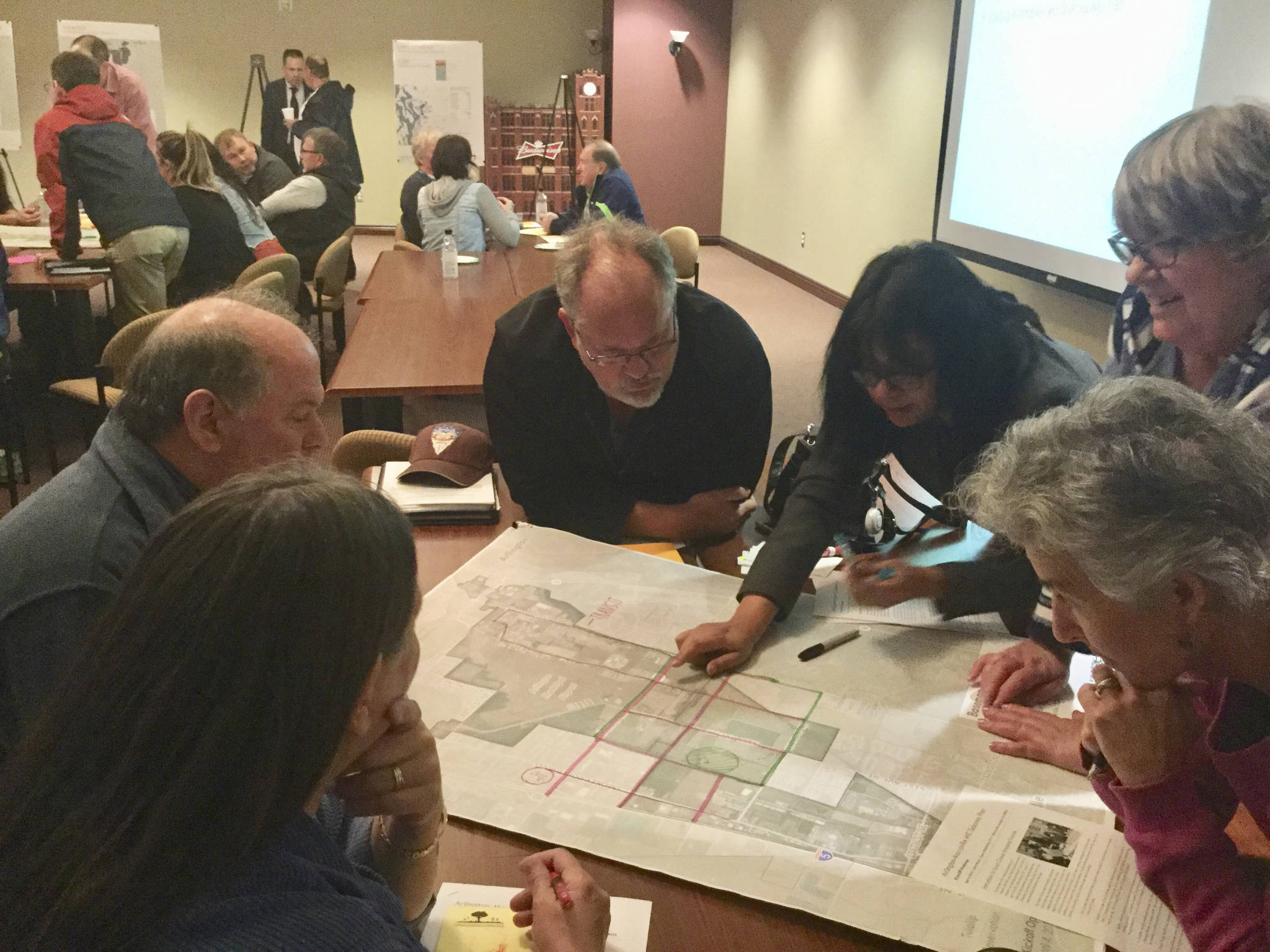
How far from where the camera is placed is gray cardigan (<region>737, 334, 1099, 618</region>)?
1.51 meters

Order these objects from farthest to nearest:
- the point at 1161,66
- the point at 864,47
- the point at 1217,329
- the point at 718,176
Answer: the point at 718,176 → the point at 864,47 → the point at 1161,66 → the point at 1217,329

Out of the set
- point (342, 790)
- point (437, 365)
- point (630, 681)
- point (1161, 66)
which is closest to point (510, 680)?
point (630, 681)

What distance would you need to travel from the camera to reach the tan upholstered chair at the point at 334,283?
540 centimetres

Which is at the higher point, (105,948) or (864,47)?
(864,47)

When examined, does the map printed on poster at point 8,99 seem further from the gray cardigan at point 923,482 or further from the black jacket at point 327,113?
the gray cardigan at point 923,482

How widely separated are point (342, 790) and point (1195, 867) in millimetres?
776

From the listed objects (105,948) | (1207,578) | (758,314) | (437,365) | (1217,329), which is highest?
(1217,329)

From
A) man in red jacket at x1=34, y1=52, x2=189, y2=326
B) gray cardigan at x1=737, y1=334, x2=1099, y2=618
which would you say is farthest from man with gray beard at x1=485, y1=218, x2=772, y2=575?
man in red jacket at x1=34, y1=52, x2=189, y2=326

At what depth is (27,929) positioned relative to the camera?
2.05 ft

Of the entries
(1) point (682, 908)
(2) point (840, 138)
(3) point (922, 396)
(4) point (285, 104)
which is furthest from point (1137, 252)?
(4) point (285, 104)

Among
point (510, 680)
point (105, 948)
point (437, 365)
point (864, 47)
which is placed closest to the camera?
point (105, 948)

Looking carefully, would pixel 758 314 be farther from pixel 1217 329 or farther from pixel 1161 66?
pixel 1217 329

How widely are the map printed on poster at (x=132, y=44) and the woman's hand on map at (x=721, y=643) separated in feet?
29.4

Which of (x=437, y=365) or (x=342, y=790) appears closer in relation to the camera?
(x=342, y=790)
